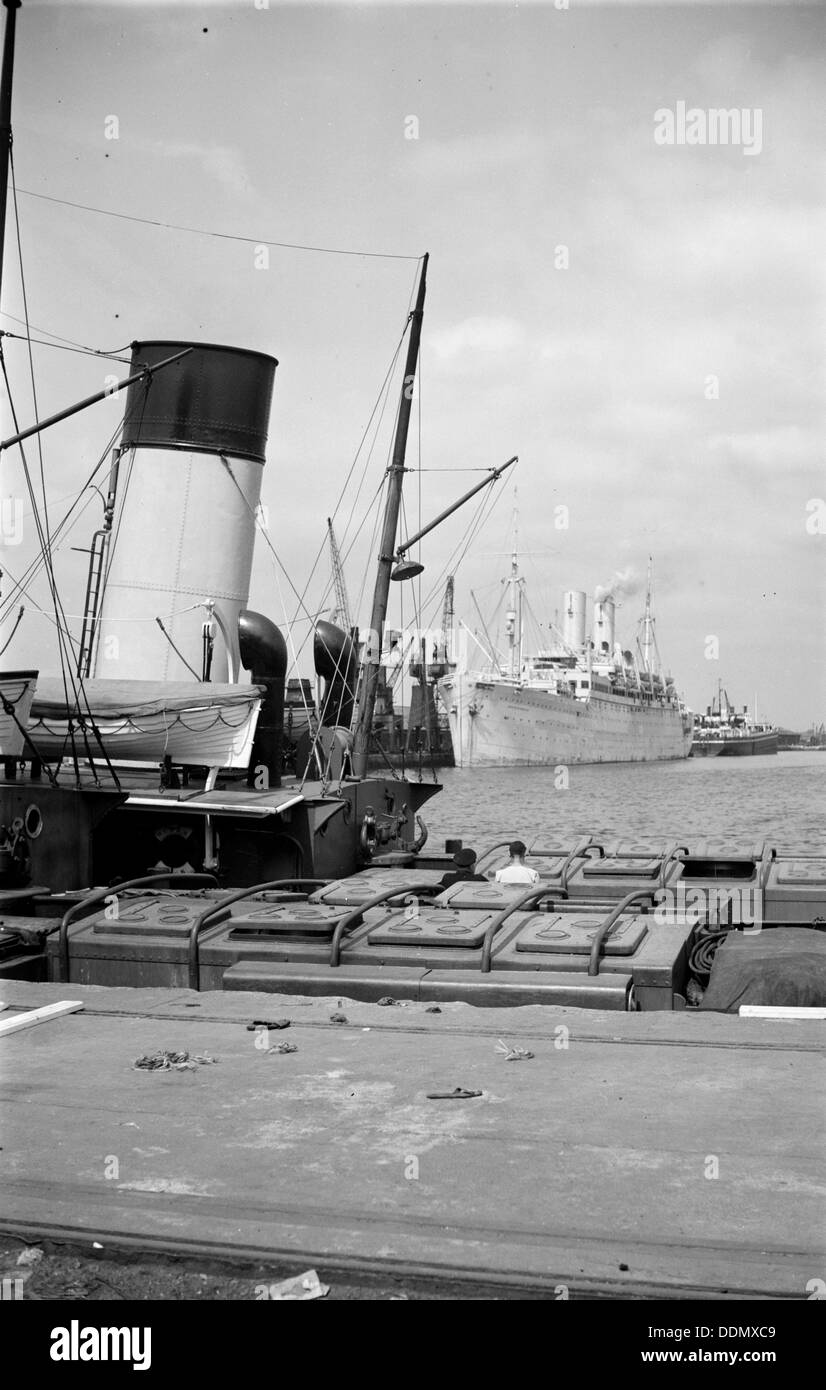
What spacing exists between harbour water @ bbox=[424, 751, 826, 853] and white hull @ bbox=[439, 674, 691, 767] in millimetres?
1323

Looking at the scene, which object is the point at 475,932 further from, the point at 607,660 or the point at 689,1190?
the point at 607,660

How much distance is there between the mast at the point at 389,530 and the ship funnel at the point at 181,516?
3305mm

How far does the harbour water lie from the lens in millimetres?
48594

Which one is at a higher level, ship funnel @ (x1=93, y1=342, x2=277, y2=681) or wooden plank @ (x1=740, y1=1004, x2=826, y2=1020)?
ship funnel @ (x1=93, y1=342, x2=277, y2=681)

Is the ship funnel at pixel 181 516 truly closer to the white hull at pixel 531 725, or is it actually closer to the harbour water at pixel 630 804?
the harbour water at pixel 630 804

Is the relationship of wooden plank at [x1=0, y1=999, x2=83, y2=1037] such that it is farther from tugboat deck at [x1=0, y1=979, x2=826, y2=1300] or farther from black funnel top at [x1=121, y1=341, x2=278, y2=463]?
black funnel top at [x1=121, y1=341, x2=278, y2=463]

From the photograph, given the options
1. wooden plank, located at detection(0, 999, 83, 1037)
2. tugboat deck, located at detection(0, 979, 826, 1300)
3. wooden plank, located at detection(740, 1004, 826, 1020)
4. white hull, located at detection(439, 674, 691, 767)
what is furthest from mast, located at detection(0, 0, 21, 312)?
white hull, located at detection(439, 674, 691, 767)

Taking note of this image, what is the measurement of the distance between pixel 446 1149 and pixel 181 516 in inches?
683

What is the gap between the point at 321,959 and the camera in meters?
9.35

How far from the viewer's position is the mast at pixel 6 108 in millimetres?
7000

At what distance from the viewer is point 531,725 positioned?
319 ft

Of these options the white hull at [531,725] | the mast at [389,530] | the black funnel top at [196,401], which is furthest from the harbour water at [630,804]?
the black funnel top at [196,401]

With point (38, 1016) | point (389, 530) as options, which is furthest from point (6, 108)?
point (389, 530)
